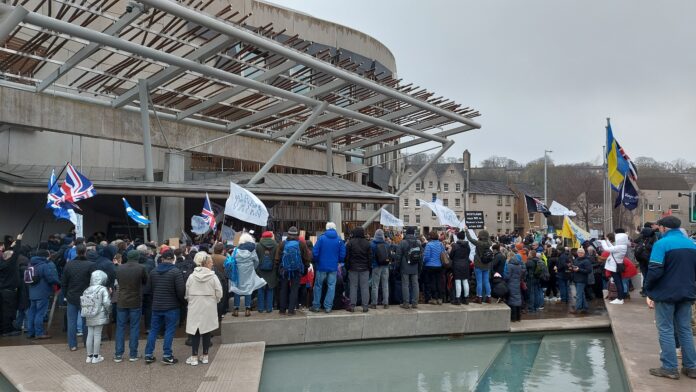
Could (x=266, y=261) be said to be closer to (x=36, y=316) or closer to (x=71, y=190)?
(x=36, y=316)

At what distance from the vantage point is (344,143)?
3203 centimetres

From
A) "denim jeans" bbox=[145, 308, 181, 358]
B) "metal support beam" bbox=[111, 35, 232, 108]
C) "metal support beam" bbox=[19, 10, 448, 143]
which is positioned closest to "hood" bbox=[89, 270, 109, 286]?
"denim jeans" bbox=[145, 308, 181, 358]

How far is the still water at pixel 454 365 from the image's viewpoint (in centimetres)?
817

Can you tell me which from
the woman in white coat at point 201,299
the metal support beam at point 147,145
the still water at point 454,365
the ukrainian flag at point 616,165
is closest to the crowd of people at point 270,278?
the woman in white coat at point 201,299

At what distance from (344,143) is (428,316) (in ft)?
71.3

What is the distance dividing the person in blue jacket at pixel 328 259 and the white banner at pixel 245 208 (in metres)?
2.08

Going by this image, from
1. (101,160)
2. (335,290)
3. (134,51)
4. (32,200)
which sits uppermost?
(134,51)

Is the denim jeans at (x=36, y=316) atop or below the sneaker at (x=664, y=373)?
atop

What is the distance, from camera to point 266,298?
10.8 metres

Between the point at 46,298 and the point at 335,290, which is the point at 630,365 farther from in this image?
the point at 46,298

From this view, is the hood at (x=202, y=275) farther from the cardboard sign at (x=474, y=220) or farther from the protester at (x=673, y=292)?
the cardboard sign at (x=474, y=220)

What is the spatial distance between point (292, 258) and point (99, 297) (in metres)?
3.22

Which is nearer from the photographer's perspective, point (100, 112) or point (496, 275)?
point (496, 275)

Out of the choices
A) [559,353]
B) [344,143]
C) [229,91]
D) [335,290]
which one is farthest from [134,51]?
[344,143]
